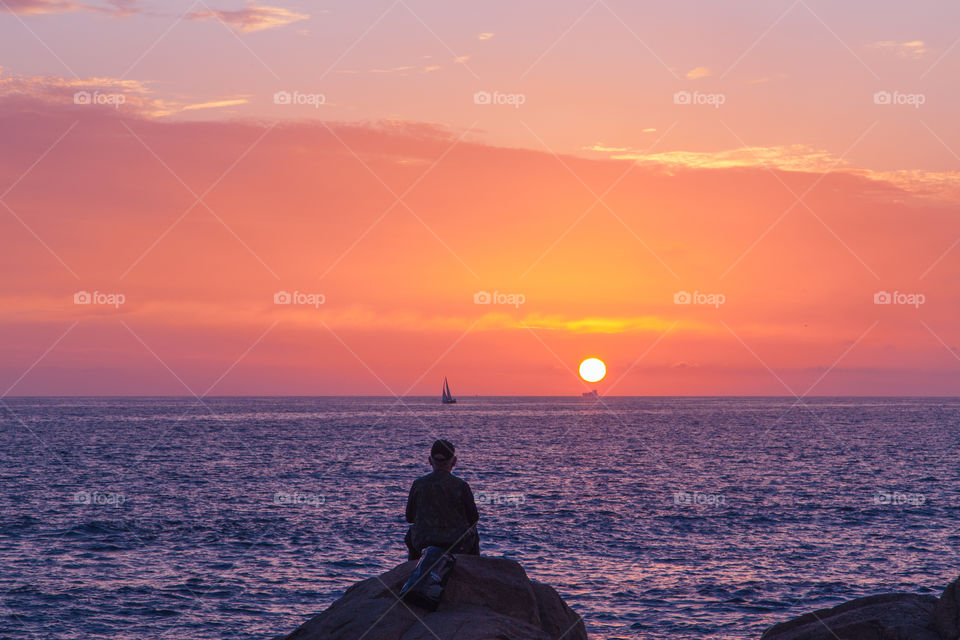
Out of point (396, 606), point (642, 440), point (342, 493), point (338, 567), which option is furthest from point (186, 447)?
point (396, 606)

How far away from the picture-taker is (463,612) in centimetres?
1199

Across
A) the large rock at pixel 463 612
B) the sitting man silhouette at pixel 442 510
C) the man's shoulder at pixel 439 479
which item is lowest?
the large rock at pixel 463 612

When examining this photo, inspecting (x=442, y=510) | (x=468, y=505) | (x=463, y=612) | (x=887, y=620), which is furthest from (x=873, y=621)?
(x=442, y=510)

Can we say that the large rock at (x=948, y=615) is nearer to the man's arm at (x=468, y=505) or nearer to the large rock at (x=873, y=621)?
the large rock at (x=873, y=621)

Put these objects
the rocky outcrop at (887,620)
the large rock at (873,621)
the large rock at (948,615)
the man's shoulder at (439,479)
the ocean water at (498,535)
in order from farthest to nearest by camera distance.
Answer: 1. the ocean water at (498,535)
2. the man's shoulder at (439,479)
3. the large rock at (873,621)
4. the rocky outcrop at (887,620)
5. the large rock at (948,615)

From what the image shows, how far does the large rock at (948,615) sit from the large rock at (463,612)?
5477mm

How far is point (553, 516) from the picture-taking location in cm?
4722

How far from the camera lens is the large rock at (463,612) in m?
11.5

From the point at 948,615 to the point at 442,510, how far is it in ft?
25.2

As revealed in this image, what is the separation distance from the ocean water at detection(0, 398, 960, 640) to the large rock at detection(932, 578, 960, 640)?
14.3 meters

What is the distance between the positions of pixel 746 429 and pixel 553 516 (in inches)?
4511

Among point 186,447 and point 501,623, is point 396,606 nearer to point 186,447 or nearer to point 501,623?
point 501,623

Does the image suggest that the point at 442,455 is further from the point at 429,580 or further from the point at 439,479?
the point at 429,580

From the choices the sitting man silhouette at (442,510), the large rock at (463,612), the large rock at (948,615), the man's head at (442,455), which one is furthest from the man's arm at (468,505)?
the large rock at (948,615)
